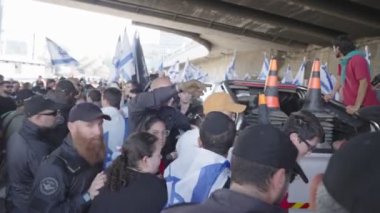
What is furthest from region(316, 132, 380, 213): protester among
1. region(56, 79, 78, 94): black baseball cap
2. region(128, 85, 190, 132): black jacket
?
region(56, 79, 78, 94): black baseball cap

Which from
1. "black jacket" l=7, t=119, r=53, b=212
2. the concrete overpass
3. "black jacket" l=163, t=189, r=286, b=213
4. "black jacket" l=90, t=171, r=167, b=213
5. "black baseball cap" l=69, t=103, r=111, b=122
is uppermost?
the concrete overpass

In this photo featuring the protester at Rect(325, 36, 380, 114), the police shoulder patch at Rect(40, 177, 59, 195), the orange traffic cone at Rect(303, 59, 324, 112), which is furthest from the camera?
the protester at Rect(325, 36, 380, 114)

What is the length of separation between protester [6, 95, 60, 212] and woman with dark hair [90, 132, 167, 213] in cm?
122

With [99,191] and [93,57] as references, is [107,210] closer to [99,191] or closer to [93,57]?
[99,191]

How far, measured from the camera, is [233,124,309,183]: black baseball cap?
2.08 meters

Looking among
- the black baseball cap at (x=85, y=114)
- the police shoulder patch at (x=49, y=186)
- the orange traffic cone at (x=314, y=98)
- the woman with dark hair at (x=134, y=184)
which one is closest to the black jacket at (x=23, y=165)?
the black baseball cap at (x=85, y=114)

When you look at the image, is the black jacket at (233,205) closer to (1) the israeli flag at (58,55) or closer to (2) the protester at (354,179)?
(2) the protester at (354,179)

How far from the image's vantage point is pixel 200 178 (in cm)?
332

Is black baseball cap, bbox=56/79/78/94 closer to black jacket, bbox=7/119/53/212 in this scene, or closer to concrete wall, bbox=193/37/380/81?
black jacket, bbox=7/119/53/212

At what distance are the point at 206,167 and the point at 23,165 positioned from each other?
6.12 feet

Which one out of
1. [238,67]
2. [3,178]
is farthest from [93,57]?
[3,178]

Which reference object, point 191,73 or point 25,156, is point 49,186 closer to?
point 25,156

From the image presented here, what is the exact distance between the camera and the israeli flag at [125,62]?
11.4 m

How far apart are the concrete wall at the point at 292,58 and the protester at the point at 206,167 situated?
20.0 metres
